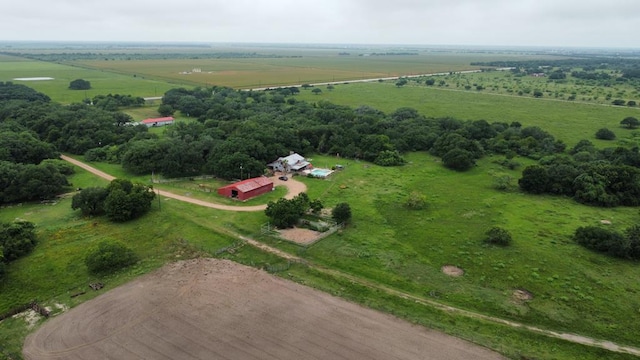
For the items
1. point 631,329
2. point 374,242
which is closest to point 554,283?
point 631,329

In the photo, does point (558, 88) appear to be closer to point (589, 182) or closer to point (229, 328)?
point (589, 182)

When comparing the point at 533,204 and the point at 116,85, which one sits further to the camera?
the point at 116,85

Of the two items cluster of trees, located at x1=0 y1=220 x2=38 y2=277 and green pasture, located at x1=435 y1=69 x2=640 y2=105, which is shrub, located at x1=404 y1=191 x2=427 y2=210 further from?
green pasture, located at x1=435 y1=69 x2=640 y2=105

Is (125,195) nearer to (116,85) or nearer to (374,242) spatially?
(374,242)

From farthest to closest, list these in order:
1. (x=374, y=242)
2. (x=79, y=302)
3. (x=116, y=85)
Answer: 1. (x=116, y=85)
2. (x=374, y=242)
3. (x=79, y=302)

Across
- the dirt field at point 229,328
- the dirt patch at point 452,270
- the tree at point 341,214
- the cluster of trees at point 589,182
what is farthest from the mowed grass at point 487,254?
the dirt field at point 229,328

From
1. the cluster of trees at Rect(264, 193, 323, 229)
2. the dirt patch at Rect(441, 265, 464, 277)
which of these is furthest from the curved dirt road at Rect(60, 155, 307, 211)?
the dirt patch at Rect(441, 265, 464, 277)

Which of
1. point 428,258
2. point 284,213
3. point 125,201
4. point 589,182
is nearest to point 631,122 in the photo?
point 589,182
